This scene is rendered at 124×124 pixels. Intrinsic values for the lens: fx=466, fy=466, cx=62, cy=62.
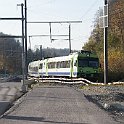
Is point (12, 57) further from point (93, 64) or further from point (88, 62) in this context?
point (88, 62)

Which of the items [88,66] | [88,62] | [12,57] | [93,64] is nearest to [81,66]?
[88,66]

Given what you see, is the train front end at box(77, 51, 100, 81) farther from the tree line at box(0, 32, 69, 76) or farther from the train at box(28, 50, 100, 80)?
the tree line at box(0, 32, 69, 76)

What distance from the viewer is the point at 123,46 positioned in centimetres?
7494

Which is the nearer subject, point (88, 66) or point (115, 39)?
point (88, 66)

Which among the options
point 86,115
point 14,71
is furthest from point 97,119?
point 14,71

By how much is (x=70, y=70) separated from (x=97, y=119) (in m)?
32.9

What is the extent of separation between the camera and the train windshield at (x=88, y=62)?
4597 cm

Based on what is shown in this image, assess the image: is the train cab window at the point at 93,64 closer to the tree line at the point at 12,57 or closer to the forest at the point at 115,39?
the forest at the point at 115,39

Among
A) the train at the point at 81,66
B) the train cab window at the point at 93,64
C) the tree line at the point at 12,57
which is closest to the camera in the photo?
the train at the point at 81,66

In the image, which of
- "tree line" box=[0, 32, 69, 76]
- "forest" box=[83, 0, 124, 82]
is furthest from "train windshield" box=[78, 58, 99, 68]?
"tree line" box=[0, 32, 69, 76]

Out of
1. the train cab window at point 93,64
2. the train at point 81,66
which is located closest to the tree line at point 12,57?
the train at point 81,66

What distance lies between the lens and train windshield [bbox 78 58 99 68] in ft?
151

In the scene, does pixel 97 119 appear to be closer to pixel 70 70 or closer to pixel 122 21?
pixel 70 70

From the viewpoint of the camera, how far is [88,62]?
4681cm
